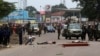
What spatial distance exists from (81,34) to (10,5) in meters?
15.6

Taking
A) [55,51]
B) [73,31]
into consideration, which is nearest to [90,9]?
[73,31]

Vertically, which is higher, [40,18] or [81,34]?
[81,34]

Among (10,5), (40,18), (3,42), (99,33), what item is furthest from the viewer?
(40,18)

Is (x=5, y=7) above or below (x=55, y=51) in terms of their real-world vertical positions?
above

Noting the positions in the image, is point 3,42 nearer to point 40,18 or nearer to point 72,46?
point 72,46

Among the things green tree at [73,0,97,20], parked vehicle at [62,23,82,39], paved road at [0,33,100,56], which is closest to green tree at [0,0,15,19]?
parked vehicle at [62,23,82,39]

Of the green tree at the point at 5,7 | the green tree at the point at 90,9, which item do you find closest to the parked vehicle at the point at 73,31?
the green tree at the point at 5,7

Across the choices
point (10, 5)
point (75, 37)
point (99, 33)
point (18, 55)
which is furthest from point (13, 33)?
point (18, 55)

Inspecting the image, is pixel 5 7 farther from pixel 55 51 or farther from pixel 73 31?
pixel 55 51

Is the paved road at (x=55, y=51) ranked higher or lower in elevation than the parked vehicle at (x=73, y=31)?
higher

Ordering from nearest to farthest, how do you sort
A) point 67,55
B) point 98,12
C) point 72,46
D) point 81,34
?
point 67,55 < point 72,46 < point 81,34 < point 98,12

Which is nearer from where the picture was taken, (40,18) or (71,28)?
(71,28)

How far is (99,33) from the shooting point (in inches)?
1746

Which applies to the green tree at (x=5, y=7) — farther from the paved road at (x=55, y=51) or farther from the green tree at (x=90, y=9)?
the green tree at (x=90, y=9)
